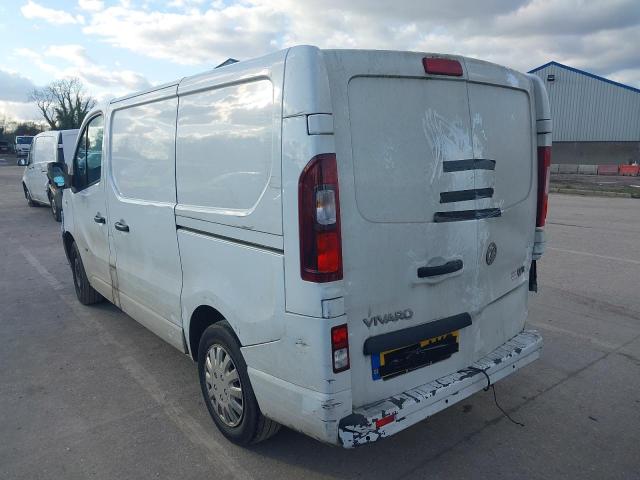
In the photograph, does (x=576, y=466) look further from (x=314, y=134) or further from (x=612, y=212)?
(x=612, y=212)

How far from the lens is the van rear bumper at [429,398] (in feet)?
8.14

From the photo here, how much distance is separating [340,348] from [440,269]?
735 mm

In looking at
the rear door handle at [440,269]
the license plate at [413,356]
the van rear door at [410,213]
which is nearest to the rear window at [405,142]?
the van rear door at [410,213]

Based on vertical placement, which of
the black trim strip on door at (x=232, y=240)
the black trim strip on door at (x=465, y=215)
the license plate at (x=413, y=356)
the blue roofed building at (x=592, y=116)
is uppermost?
the blue roofed building at (x=592, y=116)

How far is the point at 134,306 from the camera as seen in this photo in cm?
439

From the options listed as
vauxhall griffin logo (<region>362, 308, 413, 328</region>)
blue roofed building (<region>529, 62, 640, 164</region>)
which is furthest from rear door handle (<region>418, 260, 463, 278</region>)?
blue roofed building (<region>529, 62, 640, 164</region>)

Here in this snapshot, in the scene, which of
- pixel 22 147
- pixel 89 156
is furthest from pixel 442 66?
pixel 22 147

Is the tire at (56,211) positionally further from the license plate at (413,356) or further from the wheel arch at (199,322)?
the license plate at (413,356)

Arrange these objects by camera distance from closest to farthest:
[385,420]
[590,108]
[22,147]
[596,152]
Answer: [385,420], [590,108], [596,152], [22,147]

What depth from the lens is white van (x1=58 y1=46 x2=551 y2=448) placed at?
2.42 meters

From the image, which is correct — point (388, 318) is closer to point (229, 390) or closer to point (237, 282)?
point (237, 282)

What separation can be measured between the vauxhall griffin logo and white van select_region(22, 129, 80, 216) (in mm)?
11369

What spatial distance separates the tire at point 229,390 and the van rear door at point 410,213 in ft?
2.34

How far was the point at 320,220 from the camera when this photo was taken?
237 centimetres
